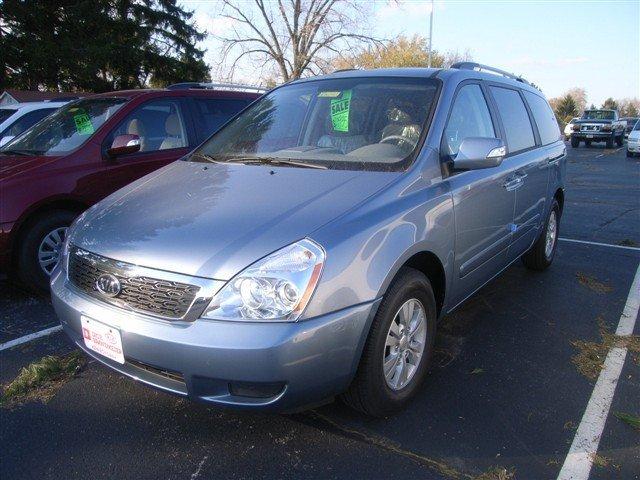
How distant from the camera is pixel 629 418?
Answer: 8.52ft

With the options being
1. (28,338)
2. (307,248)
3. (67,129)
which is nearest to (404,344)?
(307,248)

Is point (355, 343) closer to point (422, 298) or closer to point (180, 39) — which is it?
point (422, 298)

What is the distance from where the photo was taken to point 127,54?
904 inches

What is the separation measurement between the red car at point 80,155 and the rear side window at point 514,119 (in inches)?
117

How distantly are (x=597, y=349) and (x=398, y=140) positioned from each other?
6.41 feet

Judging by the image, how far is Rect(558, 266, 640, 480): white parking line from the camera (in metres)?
2.24

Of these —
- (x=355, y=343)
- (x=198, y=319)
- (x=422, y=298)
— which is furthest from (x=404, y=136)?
(x=198, y=319)

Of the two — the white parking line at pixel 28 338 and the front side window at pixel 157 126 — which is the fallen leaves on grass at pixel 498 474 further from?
the front side window at pixel 157 126

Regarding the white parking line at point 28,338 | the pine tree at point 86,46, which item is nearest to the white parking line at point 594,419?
the white parking line at point 28,338

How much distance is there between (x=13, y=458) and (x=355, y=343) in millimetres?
1612

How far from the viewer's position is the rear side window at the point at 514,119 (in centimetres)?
386

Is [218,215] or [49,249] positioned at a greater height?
[218,215]

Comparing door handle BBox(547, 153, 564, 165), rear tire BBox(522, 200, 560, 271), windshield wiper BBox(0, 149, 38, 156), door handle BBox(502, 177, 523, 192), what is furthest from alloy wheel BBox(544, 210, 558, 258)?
windshield wiper BBox(0, 149, 38, 156)

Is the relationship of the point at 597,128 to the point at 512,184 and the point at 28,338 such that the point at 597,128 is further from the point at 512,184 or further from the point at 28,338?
the point at 28,338
